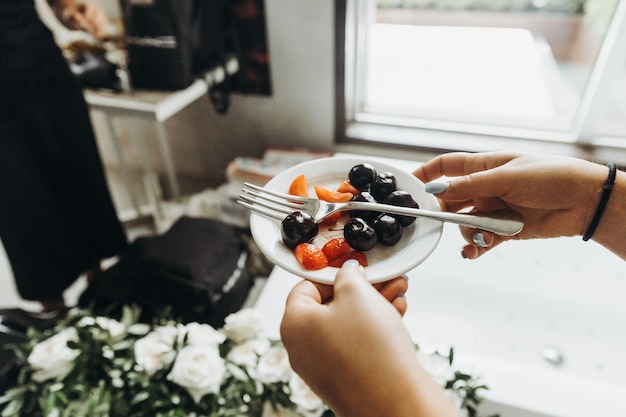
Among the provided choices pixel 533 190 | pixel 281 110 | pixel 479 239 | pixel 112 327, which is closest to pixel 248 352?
pixel 112 327

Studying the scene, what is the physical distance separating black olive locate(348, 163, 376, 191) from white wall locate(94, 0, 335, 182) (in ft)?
3.14

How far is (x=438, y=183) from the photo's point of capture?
0.67m

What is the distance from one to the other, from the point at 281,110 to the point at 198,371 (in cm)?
118

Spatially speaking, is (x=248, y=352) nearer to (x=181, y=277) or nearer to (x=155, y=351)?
(x=155, y=351)

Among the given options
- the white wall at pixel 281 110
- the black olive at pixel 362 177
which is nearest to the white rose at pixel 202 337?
the black olive at pixel 362 177

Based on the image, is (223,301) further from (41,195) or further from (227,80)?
(227,80)

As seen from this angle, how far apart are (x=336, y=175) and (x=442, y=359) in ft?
1.33

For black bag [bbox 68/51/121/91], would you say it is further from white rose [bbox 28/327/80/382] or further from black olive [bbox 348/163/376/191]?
black olive [bbox 348/163/376/191]

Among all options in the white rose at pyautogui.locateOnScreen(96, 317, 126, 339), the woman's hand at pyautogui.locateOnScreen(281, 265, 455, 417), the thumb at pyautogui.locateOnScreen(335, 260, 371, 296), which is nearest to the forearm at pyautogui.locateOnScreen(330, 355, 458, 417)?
the woman's hand at pyautogui.locateOnScreen(281, 265, 455, 417)

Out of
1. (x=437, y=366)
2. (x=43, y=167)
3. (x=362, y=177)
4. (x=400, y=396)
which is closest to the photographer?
(x=400, y=396)

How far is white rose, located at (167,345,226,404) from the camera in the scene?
31.0 inches

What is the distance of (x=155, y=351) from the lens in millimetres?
849

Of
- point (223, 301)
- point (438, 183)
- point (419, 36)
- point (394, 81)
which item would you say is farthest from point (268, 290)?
point (419, 36)

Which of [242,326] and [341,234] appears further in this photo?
[242,326]
